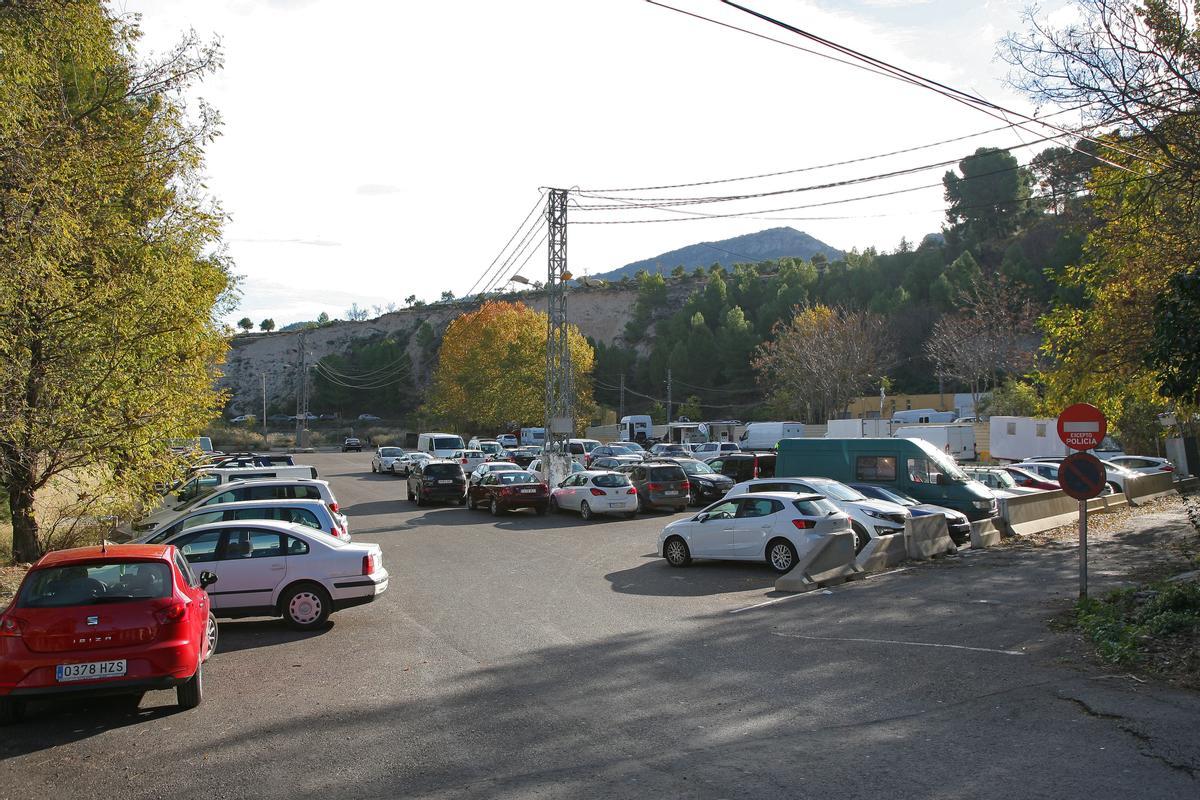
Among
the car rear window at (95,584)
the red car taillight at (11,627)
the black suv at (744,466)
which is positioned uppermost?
the car rear window at (95,584)

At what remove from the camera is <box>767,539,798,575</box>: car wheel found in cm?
1603

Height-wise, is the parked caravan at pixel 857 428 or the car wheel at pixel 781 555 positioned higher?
the parked caravan at pixel 857 428

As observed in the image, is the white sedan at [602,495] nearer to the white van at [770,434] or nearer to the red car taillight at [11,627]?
the red car taillight at [11,627]

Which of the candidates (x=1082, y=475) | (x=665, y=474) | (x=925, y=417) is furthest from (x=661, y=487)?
(x=925, y=417)

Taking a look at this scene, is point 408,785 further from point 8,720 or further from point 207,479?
point 207,479

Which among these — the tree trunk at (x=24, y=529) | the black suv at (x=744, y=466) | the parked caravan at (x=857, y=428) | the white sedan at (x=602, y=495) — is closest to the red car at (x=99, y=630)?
the tree trunk at (x=24, y=529)

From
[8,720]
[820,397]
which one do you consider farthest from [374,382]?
[8,720]

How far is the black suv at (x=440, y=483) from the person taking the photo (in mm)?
32562

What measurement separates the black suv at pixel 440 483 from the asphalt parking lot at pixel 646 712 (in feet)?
62.1

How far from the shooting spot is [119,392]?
45.3 ft

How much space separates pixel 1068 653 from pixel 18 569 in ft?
52.9

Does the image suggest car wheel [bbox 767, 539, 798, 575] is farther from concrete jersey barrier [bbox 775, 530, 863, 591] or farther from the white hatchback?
the white hatchback

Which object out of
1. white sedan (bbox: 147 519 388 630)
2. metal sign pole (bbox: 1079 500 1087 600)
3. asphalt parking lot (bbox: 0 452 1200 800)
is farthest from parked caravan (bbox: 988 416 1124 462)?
white sedan (bbox: 147 519 388 630)

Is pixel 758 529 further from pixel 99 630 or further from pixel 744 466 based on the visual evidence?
pixel 744 466
